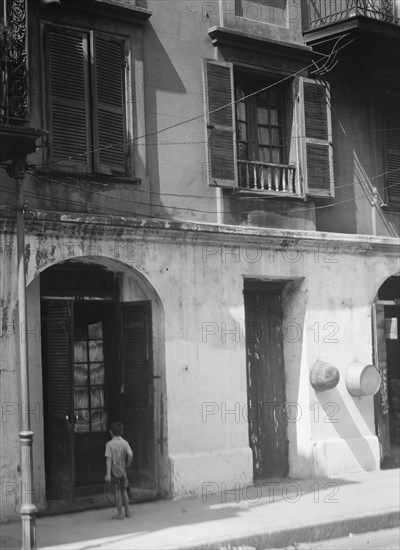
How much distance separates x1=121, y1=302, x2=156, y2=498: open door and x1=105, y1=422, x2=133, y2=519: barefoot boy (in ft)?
4.99

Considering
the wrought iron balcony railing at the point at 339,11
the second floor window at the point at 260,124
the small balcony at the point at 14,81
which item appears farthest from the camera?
the wrought iron balcony railing at the point at 339,11

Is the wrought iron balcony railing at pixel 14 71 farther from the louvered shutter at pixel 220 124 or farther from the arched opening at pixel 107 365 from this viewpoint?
the louvered shutter at pixel 220 124

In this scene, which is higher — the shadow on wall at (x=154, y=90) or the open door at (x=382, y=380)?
the shadow on wall at (x=154, y=90)

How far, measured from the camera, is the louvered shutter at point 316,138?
49.6 feet

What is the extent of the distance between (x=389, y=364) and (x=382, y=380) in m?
2.24

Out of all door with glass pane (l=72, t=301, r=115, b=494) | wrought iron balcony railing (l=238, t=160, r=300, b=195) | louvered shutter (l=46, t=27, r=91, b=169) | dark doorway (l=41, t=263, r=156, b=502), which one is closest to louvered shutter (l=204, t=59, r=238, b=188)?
wrought iron balcony railing (l=238, t=160, r=300, b=195)

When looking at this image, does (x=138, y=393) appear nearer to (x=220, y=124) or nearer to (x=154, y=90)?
A: (x=220, y=124)

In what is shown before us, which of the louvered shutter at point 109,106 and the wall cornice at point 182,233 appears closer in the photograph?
the wall cornice at point 182,233

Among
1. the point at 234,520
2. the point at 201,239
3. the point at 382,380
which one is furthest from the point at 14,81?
the point at 382,380

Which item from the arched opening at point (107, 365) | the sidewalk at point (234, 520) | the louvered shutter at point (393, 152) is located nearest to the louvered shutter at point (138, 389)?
the arched opening at point (107, 365)

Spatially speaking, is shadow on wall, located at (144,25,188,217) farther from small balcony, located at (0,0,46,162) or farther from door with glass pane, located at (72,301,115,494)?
small balcony, located at (0,0,46,162)

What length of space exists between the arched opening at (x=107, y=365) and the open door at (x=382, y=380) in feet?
13.4

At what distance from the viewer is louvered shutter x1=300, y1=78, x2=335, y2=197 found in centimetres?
1511

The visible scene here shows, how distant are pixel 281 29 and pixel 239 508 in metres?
7.24
